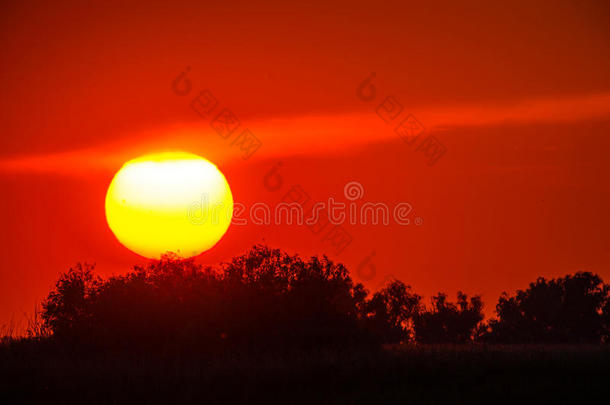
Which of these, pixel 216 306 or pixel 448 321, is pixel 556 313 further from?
pixel 216 306

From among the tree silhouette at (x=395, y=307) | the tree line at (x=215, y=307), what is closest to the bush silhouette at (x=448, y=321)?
Answer: the tree silhouette at (x=395, y=307)

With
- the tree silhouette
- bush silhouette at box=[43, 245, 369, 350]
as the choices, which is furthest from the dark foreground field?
the tree silhouette

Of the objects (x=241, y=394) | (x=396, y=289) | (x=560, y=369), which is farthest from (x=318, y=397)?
(x=396, y=289)

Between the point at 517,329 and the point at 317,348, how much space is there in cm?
4472

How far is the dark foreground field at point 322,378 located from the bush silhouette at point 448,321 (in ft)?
127

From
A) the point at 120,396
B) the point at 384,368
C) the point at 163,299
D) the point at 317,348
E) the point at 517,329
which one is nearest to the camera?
the point at 120,396

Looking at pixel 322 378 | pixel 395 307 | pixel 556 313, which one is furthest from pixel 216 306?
pixel 556 313

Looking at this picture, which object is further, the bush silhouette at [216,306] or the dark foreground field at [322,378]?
the bush silhouette at [216,306]

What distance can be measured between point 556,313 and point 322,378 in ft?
171

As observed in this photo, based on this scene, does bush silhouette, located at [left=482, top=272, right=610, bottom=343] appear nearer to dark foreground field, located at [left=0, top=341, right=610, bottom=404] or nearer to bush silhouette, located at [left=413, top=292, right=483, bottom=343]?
bush silhouette, located at [left=413, top=292, right=483, bottom=343]

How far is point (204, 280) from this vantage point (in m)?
53.4

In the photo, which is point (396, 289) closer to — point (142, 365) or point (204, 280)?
point (204, 280)

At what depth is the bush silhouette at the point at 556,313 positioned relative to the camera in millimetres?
84625

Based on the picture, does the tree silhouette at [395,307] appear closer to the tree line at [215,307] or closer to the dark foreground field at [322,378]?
the tree line at [215,307]
